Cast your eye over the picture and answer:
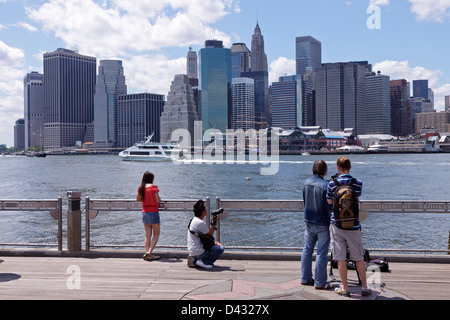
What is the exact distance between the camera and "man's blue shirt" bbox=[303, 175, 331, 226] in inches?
281

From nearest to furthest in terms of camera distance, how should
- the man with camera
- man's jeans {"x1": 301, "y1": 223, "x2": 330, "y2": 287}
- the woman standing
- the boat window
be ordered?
1. man's jeans {"x1": 301, "y1": 223, "x2": 330, "y2": 287}
2. the man with camera
3. the woman standing
4. the boat window

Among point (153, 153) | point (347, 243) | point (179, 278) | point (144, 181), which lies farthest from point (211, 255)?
point (153, 153)

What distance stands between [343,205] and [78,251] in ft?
19.0

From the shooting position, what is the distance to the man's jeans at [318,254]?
23.2 feet

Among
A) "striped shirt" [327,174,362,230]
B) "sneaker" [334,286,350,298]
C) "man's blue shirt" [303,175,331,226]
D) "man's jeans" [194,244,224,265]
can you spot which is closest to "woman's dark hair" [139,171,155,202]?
"man's jeans" [194,244,224,265]

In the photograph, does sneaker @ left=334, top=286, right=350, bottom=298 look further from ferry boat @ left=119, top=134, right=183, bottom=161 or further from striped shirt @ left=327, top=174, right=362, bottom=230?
ferry boat @ left=119, top=134, right=183, bottom=161

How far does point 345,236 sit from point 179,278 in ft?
9.57

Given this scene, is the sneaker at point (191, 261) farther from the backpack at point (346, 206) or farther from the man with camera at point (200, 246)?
the backpack at point (346, 206)

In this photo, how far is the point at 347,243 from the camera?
6.72 meters

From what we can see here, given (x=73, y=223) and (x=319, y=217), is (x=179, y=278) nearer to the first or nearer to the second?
(x=319, y=217)

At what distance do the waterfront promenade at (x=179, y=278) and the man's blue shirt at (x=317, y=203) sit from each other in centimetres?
109

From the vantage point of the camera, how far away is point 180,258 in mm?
9305

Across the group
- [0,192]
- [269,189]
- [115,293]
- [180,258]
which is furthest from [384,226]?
[0,192]
